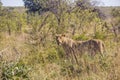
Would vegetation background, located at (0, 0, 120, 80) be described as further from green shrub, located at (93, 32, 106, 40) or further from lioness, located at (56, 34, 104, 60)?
lioness, located at (56, 34, 104, 60)

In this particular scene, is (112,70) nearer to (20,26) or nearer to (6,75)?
(6,75)

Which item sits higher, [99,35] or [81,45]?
[81,45]

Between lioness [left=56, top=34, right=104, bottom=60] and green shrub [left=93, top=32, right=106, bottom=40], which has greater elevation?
lioness [left=56, top=34, right=104, bottom=60]

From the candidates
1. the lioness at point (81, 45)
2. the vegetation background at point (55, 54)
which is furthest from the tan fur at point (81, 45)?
the vegetation background at point (55, 54)

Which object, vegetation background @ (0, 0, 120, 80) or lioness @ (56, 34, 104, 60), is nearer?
vegetation background @ (0, 0, 120, 80)

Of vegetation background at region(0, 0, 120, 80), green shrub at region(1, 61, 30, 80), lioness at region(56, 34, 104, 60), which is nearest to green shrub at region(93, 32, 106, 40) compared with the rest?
vegetation background at region(0, 0, 120, 80)

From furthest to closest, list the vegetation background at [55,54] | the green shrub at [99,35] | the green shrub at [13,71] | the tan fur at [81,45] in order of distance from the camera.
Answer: the green shrub at [99,35] < the tan fur at [81,45] < the vegetation background at [55,54] < the green shrub at [13,71]

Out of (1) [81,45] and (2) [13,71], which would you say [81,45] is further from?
(2) [13,71]

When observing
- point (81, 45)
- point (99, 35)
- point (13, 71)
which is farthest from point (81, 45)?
Result: point (13, 71)

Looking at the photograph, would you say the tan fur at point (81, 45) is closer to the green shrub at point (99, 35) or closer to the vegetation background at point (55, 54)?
the vegetation background at point (55, 54)

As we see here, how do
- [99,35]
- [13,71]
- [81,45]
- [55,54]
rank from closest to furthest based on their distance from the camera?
[13,71] < [55,54] < [81,45] < [99,35]

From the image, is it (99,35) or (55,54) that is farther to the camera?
(99,35)

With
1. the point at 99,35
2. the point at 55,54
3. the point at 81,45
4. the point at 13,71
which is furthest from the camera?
the point at 99,35

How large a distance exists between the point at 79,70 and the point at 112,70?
126 centimetres
